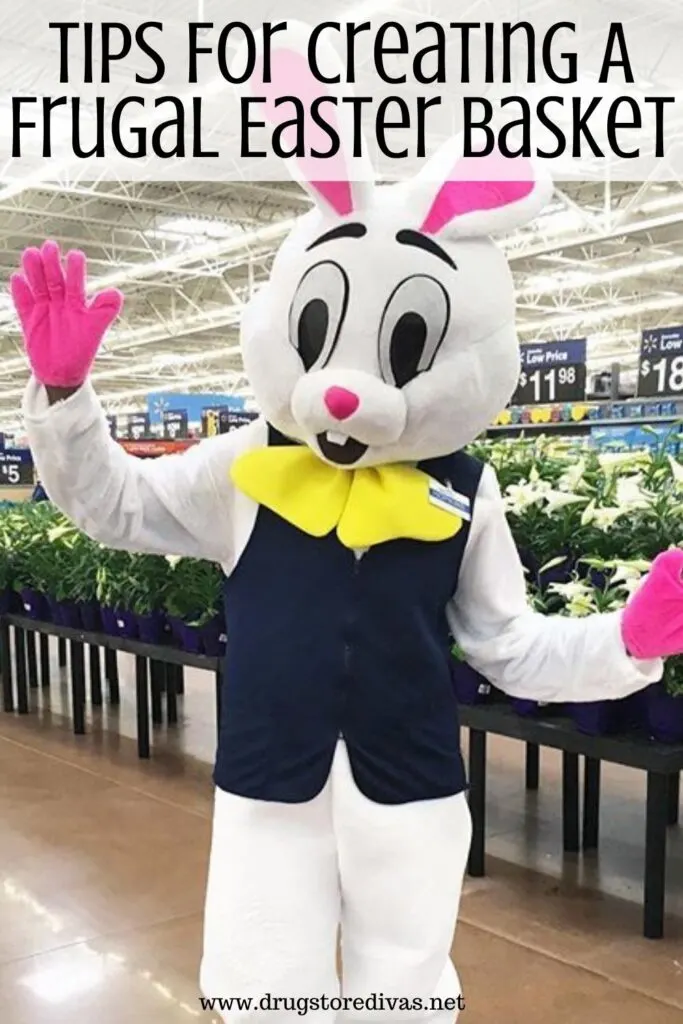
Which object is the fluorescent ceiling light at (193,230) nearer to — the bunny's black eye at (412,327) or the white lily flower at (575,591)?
the white lily flower at (575,591)

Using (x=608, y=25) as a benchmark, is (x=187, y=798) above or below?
below

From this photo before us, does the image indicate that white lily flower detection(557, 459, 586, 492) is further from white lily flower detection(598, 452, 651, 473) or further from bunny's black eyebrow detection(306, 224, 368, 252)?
bunny's black eyebrow detection(306, 224, 368, 252)

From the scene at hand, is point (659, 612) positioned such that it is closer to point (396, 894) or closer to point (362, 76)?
point (396, 894)

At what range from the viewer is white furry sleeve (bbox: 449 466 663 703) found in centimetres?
175

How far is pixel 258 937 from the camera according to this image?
1671mm

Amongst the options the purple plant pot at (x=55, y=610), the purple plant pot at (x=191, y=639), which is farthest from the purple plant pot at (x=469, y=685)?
the purple plant pot at (x=55, y=610)

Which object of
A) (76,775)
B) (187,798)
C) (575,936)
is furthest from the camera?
(76,775)

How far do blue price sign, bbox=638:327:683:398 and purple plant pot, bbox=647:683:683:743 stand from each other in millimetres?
3661

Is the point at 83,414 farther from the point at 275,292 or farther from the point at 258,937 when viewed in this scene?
the point at 258,937

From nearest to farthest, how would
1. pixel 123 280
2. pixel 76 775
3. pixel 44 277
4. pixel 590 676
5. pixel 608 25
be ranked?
pixel 44 277 → pixel 590 676 → pixel 76 775 → pixel 608 25 → pixel 123 280

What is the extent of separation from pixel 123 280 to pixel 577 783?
1413cm

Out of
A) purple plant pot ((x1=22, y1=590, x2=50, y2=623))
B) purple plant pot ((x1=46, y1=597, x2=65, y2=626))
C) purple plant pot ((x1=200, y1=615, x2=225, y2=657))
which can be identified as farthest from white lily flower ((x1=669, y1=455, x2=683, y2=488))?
purple plant pot ((x1=22, y1=590, x2=50, y2=623))

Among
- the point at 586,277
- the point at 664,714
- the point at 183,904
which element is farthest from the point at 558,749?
the point at 586,277

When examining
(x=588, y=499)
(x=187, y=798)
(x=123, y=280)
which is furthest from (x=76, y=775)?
(x=123, y=280)
